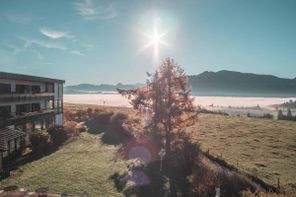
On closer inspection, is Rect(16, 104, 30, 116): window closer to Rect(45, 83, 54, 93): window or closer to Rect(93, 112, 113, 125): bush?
Rect(45, 83, 54, 93): window

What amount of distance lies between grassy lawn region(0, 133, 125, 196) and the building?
A: 12.7 feet

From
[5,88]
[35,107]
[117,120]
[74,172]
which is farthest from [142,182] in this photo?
[117,120]

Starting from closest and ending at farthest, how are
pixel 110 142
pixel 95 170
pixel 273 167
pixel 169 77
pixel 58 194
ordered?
pixel 58 194 → pixel 95 170 → pixel 273 167 → pixel 169 77 → pixel 110 142

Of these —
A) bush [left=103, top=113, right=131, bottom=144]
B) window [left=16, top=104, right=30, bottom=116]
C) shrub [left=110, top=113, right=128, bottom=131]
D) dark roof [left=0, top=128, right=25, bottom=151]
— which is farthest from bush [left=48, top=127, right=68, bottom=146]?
shrub [left=110, top=113, right=128, bottom=131]

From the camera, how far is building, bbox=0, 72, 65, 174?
38312 mm

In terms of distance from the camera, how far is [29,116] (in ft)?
158

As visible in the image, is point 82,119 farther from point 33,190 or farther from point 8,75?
point 33,190

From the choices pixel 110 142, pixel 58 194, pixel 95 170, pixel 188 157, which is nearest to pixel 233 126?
pixel 110 142

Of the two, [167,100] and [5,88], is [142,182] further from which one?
[5,88]

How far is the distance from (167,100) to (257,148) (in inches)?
609

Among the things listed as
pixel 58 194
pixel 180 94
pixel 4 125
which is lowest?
pixel 58 194

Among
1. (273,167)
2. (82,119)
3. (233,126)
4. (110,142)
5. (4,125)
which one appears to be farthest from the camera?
(82,119)

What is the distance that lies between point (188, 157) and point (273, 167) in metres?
9.12

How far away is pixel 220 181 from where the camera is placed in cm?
2662
